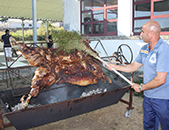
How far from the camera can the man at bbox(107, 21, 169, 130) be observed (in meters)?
1.88

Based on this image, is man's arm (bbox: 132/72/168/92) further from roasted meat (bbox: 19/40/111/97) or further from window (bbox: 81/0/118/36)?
window (bbox: 81/0/118/36)

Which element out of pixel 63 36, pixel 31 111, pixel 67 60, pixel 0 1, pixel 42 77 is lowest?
pixel 31 111

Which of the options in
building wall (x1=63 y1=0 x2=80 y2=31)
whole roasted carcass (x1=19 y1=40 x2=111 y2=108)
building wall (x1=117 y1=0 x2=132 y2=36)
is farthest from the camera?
building wall (x1=63 y1=0 x2=80 y2=31)

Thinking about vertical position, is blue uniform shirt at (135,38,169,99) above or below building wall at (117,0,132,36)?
below

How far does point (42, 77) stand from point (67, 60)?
0.57m

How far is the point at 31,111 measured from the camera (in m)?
2.20

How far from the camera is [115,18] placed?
6.46 meters

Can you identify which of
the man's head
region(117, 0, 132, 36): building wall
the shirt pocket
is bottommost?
the shirt pocket

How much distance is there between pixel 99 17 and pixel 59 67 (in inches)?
195

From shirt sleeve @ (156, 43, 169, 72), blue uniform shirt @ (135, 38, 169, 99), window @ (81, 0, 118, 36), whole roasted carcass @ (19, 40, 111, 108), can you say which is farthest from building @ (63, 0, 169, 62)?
shirt sleeve @ (156, 43, 169, 72)

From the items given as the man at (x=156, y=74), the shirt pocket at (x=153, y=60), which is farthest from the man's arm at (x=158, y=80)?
the shirt pocket at (x=153, y=60)

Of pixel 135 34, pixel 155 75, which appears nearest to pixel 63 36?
pixel 155 75

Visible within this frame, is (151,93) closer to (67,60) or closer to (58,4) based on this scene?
(67,60)

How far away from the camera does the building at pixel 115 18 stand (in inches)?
210
